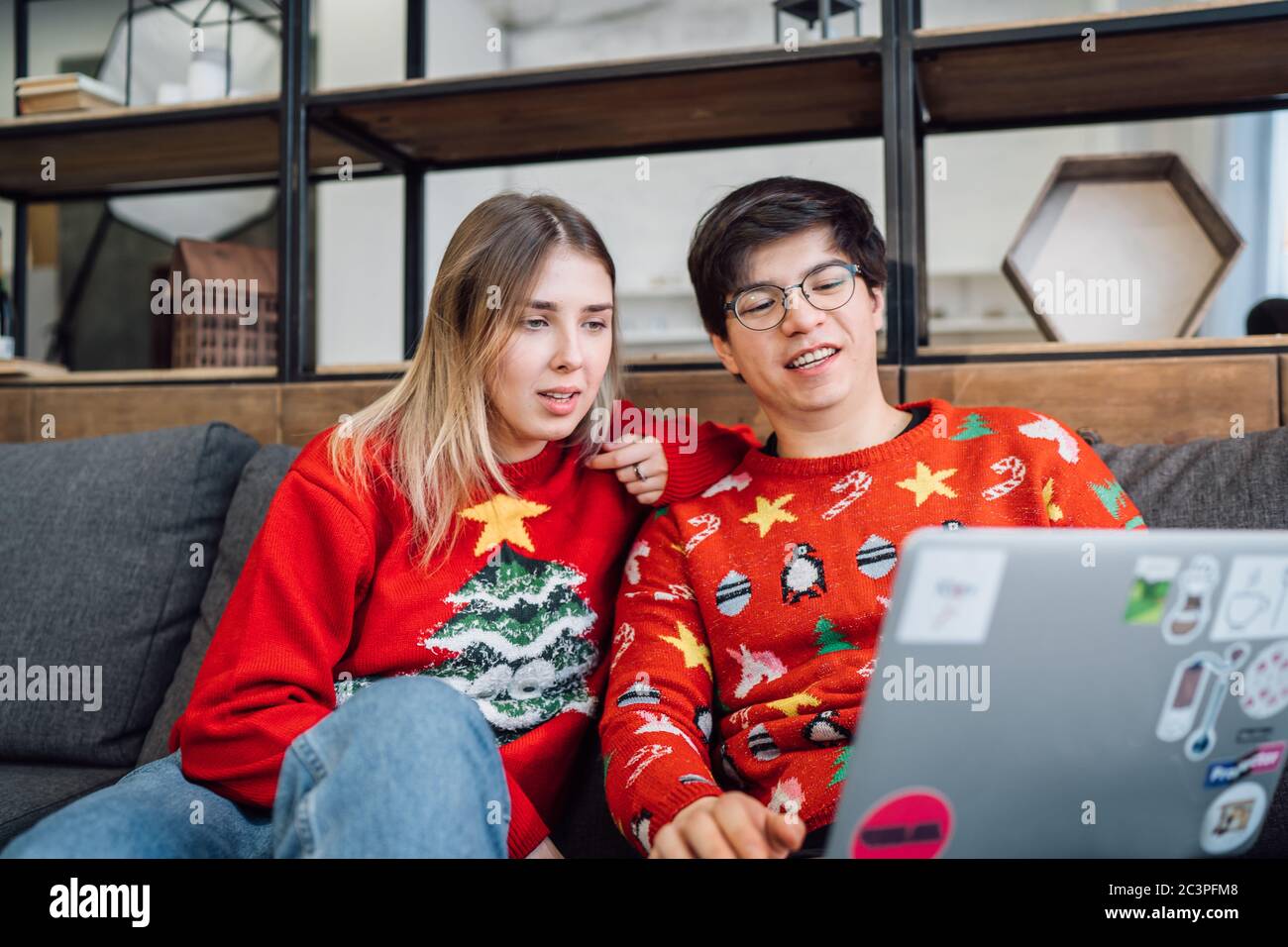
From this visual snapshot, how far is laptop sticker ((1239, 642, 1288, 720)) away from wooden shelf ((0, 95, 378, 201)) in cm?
167

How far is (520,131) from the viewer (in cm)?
188

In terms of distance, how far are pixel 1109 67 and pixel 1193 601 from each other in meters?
1.23

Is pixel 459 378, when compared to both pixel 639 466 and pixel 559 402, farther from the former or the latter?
pixel 639 466

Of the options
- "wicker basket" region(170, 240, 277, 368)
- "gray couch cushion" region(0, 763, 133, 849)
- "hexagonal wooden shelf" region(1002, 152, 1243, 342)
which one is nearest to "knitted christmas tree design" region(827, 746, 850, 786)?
"hexagonal wooden shelf" region(1002, 152, 1243, 342)

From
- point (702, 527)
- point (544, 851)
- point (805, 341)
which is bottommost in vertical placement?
point (544, 851)

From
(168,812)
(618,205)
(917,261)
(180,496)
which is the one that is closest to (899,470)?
(917,261)

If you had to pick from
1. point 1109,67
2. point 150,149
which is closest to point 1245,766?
point 1109,67

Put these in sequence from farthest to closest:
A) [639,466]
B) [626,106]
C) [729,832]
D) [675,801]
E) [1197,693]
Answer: [626,106] → [639,466] → [675,801] → [729,832] → [1197,693]

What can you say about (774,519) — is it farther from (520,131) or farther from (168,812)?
(520,131)

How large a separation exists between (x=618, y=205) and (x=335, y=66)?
119 centimetres

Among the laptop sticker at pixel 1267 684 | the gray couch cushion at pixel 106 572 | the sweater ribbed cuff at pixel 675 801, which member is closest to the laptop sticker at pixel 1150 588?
the laptop sticker at pixel 1267 684

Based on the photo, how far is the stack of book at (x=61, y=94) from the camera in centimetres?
191

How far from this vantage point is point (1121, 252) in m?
1.60
